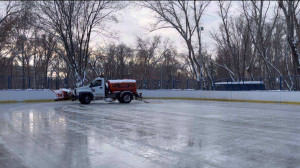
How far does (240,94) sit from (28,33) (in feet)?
99.0

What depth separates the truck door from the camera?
26562 millimetres

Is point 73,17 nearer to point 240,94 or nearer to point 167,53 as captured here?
point 240,94

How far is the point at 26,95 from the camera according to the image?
29891mm

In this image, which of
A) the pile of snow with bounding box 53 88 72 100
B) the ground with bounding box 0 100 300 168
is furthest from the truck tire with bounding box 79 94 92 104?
the ground with bounding box 0 100 300 168

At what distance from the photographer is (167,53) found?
62312 millimetres

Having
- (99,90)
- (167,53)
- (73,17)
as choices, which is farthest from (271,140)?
(167,53)

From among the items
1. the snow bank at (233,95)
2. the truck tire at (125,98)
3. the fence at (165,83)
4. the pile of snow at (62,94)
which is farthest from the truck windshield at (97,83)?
the snow bank at (233,95)

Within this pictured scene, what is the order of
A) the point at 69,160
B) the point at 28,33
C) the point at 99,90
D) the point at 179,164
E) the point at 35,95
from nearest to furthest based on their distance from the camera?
the point at 179,164, the point at 69,160, the point at 99,90, the point at 35,95, the point at 28,33

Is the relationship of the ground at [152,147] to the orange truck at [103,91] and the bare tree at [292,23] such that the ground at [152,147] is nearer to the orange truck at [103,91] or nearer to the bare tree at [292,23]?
the orange truck at [103,91]

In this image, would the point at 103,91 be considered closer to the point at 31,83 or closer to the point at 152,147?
the point at 31,83

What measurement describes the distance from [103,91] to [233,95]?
12094 millimetres

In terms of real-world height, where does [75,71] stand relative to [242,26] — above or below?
below

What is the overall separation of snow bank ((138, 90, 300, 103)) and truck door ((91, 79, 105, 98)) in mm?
10313

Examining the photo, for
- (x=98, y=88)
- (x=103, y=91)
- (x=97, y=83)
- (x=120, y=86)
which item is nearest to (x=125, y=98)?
(x=120, y=86)
